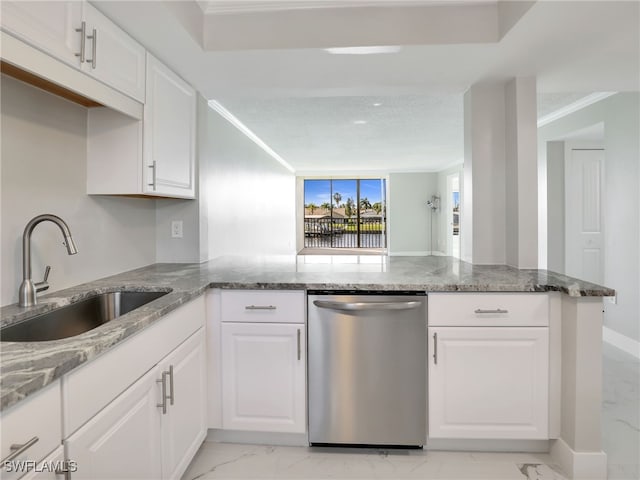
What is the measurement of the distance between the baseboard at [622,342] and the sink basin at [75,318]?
385cm

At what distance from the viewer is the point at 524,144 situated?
245cm

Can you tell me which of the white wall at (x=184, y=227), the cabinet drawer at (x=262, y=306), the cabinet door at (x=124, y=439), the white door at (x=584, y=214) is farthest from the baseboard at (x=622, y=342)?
the cabinet door at (x=124, y=439)

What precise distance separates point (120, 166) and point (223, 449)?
5.07ft

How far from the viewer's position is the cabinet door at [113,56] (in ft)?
4.99

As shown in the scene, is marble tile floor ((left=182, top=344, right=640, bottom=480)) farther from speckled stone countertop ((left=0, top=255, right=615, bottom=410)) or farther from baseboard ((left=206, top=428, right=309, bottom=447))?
speckled stone countertop ((left=0, top=255, right=615, bottom=410))

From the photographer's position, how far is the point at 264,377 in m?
1.97

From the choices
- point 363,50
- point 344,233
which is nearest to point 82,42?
point 363,50

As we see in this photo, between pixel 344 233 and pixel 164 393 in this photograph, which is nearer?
pixel 164 393

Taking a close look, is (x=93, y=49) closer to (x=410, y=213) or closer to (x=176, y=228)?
(x=176, y=228)

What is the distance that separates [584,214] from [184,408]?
4732 millimetres

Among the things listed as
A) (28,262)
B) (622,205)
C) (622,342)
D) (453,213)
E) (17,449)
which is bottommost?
(622,342)

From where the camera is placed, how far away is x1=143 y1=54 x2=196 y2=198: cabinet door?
1978 mm

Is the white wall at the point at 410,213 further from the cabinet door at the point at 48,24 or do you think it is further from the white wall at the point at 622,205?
the cabinet door at the point at 48,24

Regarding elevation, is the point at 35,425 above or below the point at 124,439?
above
